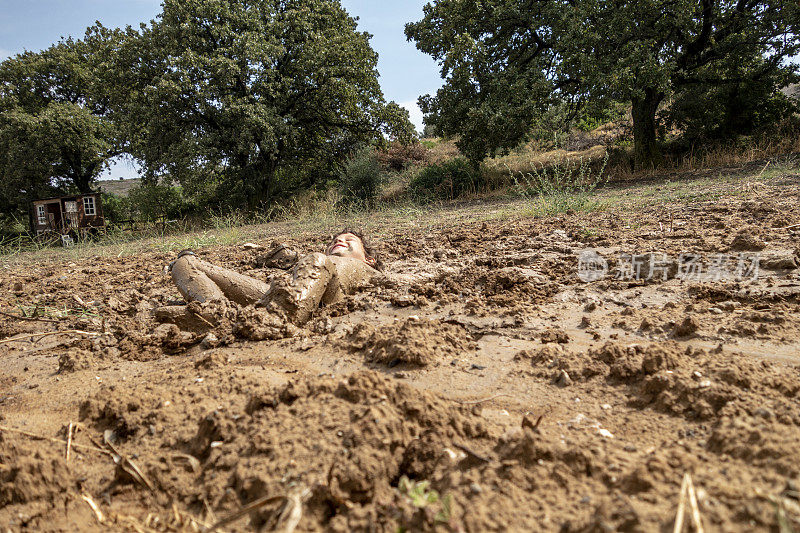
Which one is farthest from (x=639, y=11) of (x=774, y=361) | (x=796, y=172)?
(x=774, y=361)

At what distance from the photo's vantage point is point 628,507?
2.97ft

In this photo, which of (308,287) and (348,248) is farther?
(348,248)

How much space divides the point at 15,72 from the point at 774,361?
23.7 metres

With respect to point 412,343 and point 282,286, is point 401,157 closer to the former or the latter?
point 282,286

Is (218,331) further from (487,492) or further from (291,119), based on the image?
(291,119)

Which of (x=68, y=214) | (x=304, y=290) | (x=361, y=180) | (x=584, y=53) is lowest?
(x=304, y=290)

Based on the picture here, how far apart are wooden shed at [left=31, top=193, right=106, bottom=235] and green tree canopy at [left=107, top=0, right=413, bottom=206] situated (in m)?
2.67

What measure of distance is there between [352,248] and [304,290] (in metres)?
1.21

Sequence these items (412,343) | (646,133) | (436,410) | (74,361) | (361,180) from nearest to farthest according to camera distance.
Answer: (436,410) < (412,343) < (74,361) < (646,133) < (361,180)

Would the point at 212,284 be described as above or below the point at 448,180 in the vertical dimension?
below

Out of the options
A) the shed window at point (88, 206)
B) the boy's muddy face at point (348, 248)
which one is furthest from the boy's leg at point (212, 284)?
the shed window at point (88, 206)

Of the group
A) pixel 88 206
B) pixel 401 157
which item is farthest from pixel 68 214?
pixel 401 157

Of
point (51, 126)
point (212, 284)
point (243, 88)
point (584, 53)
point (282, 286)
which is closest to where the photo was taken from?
point (282, 286)

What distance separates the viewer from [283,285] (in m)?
2.72
